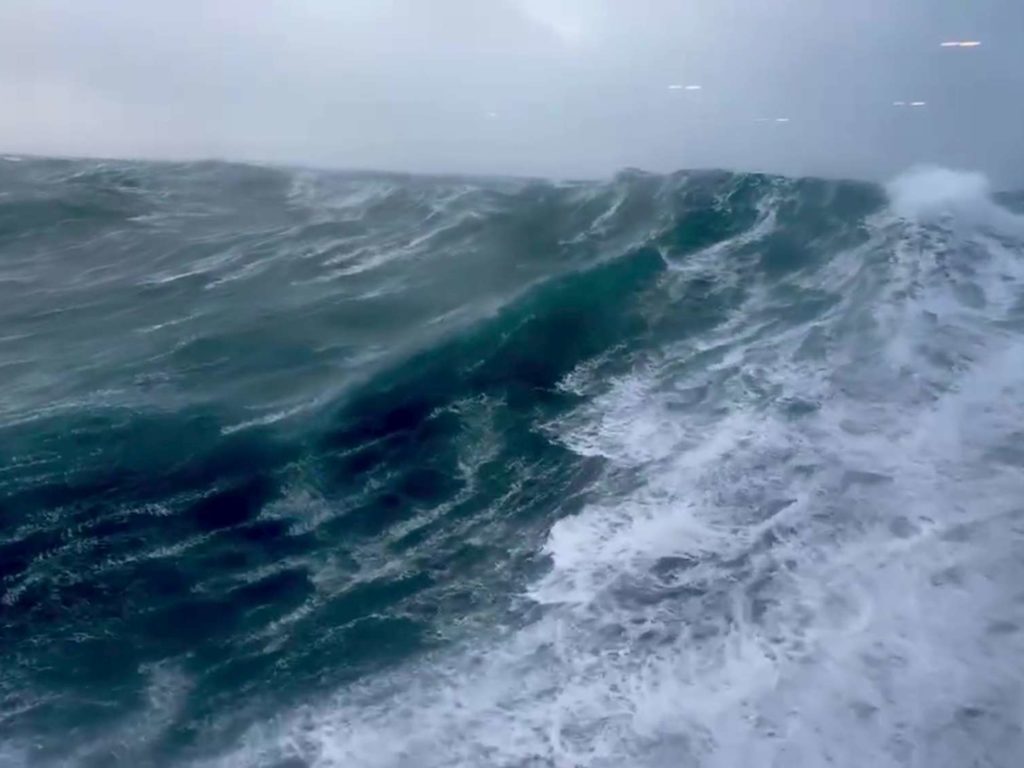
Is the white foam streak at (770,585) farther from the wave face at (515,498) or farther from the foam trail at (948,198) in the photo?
the foam trail at (948,198)

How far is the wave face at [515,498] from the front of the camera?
4012 mm

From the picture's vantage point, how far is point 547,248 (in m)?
8.67

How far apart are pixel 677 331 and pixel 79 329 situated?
14.7 feet

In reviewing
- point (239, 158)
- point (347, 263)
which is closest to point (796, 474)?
point (347, 263)

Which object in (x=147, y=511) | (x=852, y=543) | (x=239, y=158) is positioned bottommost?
(x=852, y=543)

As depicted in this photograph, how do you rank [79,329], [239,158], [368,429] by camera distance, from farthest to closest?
[239,158] < [79,329] < [368,429]

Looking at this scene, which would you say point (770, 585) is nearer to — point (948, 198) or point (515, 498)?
point (515, 498)

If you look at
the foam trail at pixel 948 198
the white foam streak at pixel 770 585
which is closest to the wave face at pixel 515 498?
the white foam streak at pixel 770 585

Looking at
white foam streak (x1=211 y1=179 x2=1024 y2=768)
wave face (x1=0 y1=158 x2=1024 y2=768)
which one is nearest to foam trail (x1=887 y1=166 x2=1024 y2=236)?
wave face (x1=0 y1=158 x2=1024 y2=768)

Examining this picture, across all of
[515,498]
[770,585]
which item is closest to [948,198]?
[770,585]

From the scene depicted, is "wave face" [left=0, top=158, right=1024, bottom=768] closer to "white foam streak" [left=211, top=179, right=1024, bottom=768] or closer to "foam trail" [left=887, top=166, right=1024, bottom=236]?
"white foam streak" [left=211, top=179, right=1024, bottom=768]

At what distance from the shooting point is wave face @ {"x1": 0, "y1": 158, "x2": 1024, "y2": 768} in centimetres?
401

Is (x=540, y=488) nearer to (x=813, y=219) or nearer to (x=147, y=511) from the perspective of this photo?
(x=147, y=511)

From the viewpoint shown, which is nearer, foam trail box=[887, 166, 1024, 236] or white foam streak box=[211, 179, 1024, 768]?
white foam streak box=[211, 179, 1024, 768]
